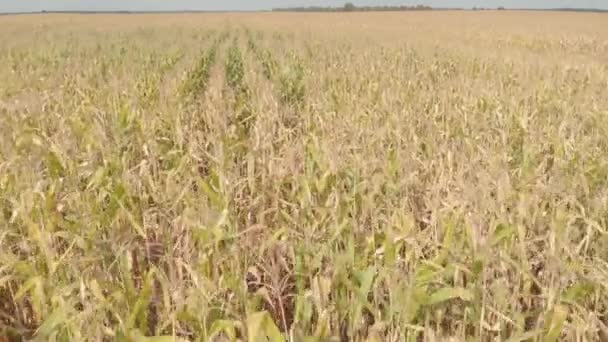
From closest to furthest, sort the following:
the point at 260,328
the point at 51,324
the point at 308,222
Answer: the point at 260,328 < the point at 51,324 < the point at 308,222

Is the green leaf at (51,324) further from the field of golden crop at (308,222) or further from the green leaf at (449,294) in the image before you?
the green leaf at (449,294)

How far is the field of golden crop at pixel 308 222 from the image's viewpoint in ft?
5.79

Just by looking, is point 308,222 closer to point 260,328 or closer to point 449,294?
point 449,294

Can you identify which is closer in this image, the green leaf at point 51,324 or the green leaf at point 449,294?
the green leaf at point 51,324

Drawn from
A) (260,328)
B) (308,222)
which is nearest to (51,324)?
(260,328)

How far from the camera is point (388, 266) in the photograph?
192 centimetres

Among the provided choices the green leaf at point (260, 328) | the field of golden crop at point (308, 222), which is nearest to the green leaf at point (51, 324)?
the field of golden crop at point (308, 222)

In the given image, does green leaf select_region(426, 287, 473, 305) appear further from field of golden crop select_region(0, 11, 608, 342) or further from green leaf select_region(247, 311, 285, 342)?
green leaf select_region(247, 311, 285, 342)

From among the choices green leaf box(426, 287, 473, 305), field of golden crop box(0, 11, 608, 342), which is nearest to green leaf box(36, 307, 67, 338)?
field of golden crop box(0, 11, 608, 342)

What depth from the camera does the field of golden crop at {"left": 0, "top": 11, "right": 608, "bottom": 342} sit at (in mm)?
1764

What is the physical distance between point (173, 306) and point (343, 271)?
0.64 meters

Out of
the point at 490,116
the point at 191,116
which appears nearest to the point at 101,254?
the point at 191,116

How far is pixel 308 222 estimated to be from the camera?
2.49 meters

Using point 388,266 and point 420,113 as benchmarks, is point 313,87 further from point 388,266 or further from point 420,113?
point 388,266
